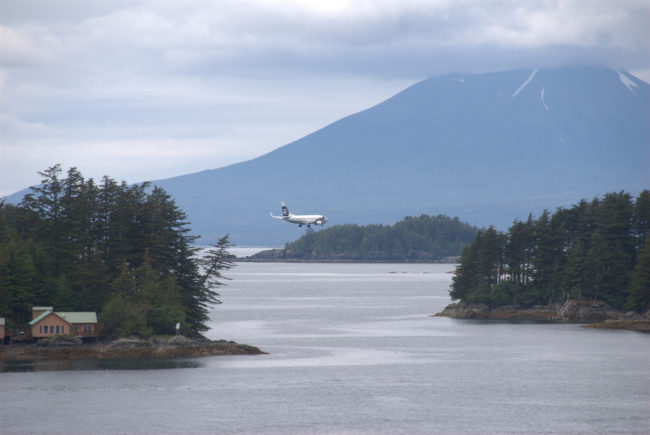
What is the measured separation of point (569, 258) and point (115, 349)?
7147cm

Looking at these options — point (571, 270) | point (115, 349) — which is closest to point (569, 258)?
point (571, 270)

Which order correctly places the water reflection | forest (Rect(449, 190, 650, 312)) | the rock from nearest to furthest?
the water reflection < the rock < forest (Rect(449, 190, 650, 312))

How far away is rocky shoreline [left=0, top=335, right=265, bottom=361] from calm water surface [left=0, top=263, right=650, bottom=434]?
1.52 metres

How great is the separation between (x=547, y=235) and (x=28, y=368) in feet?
273

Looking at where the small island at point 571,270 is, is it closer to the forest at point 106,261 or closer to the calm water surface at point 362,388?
the calm water surface at point 362,388

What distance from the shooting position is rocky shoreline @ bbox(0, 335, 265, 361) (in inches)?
3388

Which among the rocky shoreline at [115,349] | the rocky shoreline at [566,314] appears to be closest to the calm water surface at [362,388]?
the rocky shoreline at [115,349]

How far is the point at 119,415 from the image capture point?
6675 centimetres

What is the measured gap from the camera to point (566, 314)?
131875 millimetres

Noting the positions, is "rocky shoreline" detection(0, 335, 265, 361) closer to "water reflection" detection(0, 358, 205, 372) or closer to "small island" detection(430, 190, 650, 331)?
"water reflection" detection(0, 358, 205, 372)

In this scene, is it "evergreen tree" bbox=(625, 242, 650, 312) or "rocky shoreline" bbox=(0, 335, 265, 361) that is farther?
"evergreen tree" bbox=(625, 242, 650, 312)

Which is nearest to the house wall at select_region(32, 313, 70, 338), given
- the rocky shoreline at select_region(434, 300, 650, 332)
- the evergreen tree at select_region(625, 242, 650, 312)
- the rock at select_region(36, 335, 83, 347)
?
the rock at select_region(36, 335, 83, 347)

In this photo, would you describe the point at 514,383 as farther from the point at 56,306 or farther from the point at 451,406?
the point at 56,306

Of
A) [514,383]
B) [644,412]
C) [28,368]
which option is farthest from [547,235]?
[28,368]
